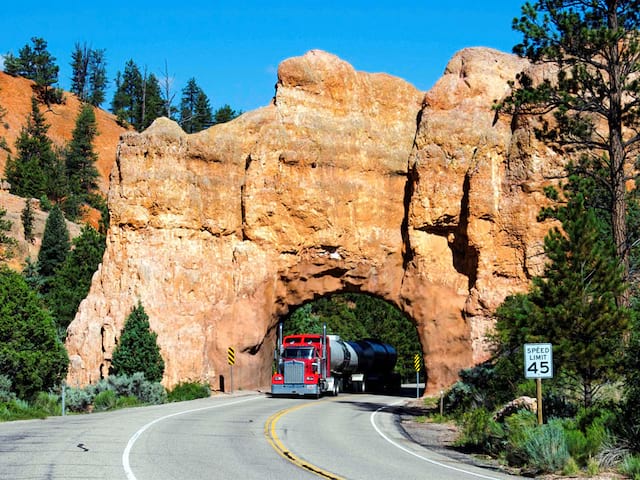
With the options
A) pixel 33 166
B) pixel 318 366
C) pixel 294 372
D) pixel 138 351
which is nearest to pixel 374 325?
pixel 33 166

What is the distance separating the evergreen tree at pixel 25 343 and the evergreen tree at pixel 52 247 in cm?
4160

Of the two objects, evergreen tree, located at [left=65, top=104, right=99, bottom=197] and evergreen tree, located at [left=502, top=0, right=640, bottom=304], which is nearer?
evergreen tree, located at [left=502, top=0, right=640, bottom=304]

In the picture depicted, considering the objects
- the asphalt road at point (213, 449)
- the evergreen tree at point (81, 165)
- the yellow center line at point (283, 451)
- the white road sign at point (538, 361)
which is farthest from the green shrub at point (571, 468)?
the evergreen tree at point (81, 165)

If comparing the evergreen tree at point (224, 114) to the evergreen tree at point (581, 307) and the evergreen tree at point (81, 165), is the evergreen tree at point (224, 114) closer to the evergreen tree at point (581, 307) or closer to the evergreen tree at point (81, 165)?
the evergreen tree at point (81, 165)

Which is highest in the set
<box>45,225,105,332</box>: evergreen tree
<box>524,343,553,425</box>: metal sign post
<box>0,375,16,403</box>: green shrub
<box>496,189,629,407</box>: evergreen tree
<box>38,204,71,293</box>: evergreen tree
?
<box>38,204,71,293</box>: evergreen tree

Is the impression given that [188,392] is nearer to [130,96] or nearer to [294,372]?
[294,372]

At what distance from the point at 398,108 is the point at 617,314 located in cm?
3055

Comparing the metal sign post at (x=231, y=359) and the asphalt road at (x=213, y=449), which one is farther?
the metal sign post at (x=231, y=359)

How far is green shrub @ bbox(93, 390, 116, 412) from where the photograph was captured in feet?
110

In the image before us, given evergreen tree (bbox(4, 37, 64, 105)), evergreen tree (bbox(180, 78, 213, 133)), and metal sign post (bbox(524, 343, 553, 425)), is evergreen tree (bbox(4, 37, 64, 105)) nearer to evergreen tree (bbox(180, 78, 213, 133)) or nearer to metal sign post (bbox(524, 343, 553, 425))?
evergreen tree (bbox(180, 78, 213, 133))

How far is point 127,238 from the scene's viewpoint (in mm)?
46656

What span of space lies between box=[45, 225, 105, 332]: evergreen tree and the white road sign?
45.6m

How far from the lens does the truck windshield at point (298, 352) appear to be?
41.7 metres

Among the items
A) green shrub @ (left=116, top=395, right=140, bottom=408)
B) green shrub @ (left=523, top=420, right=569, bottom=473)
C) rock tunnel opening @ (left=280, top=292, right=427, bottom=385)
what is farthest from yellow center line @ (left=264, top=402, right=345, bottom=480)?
rock tunnel opening @ (left=280, top=292, right=427, bottom=385)
